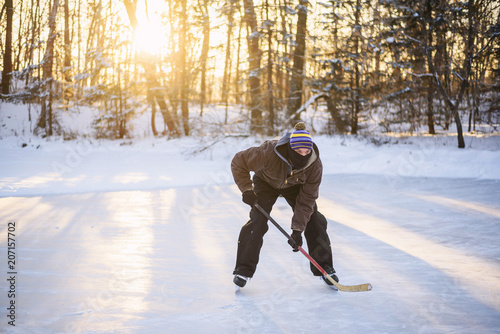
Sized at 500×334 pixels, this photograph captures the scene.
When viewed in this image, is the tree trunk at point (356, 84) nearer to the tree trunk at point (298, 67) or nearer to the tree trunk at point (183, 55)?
the tree trunk at point (298, 67)

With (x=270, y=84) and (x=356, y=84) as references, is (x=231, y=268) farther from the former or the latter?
(x=356, y=84)

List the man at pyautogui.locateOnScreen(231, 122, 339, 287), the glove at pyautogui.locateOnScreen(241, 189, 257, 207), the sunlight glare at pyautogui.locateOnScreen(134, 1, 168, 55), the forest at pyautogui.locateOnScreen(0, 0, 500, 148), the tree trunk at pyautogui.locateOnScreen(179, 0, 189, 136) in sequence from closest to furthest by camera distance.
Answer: the man at pyautogui.locateOnScreen(231, 122, 339, 287) → the glove at pyautogui.locateOnScreen(241, 189, 257, 207) → the forest at pyautogui.locateOnScreen(0, 0, 500, 148) → the tree trunk at pyautogui.locateOnScreen(179, 0, 189, 136) → the sunlight glare at pyautogui.locateOnScreen(134, 1, 168, 55)

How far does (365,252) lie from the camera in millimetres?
3756

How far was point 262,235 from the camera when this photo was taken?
115 inches

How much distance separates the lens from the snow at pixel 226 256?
239cm

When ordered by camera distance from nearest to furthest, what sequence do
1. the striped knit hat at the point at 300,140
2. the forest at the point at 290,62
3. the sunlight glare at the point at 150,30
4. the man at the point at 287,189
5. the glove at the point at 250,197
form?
the striped knit hat at the point at 300,140 < the man at the point at 287,189 < the glove at the point at 250,197 < the forest at the point at 290,62 < the sunlight glare at the point at 150,30

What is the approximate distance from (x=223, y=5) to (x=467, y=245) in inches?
383

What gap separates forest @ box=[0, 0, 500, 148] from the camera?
11.4 m

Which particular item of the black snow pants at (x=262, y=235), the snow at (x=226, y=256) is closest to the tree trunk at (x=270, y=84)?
the snow at (x=226, y=256)

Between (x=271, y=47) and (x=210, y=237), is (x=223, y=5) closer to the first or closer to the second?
(x=271, y=47)

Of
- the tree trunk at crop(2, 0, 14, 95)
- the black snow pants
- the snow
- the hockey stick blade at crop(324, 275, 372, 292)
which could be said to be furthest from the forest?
the hockey stick blade at crop(324, 275, 372, 292)

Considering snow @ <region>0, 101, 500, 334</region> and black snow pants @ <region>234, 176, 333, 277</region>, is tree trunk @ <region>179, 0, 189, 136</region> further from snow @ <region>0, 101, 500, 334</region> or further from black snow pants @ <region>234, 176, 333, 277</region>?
black snow pants @ <region>234, 176, 333, 277</region>

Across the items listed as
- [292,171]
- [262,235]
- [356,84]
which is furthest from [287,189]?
[356,84]

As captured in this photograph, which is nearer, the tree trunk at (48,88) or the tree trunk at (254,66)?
the tree trunk at (254,66)
